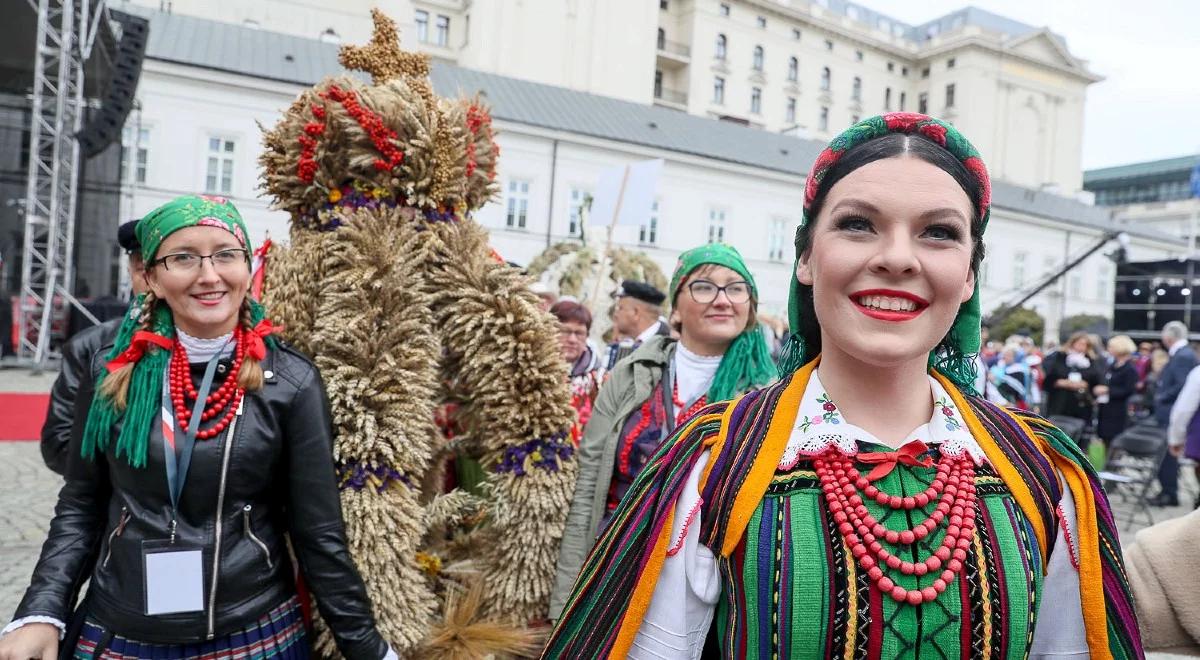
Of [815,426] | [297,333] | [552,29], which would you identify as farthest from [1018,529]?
[552,29]

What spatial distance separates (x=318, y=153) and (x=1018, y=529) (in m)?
1.99

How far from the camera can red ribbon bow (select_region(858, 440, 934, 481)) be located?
1.25 meters

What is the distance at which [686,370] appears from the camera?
284 cm

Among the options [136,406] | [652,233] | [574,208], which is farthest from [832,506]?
[652,233]

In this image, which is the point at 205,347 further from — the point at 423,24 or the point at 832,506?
the point at 423,24

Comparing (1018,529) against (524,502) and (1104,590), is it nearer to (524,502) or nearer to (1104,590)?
(1104,590)

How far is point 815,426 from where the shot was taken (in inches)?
51.8

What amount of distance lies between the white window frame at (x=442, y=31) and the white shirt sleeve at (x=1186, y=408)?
41299 mm

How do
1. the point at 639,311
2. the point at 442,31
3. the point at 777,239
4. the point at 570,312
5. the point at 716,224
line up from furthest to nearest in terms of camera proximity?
the point at 442,31 < the point at 777,239 < the point at 716,224 < the point at 639,311 < the point at 570,312

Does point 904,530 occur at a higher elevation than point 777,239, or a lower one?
lower

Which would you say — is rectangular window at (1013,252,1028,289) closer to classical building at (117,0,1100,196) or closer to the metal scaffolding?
classical building at (117,0,1100,196)

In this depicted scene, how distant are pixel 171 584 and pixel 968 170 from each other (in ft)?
6.19

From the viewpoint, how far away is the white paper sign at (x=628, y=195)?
20.2 feet

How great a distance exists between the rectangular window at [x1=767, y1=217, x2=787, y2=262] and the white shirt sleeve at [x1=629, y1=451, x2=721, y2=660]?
2863 centimetres
